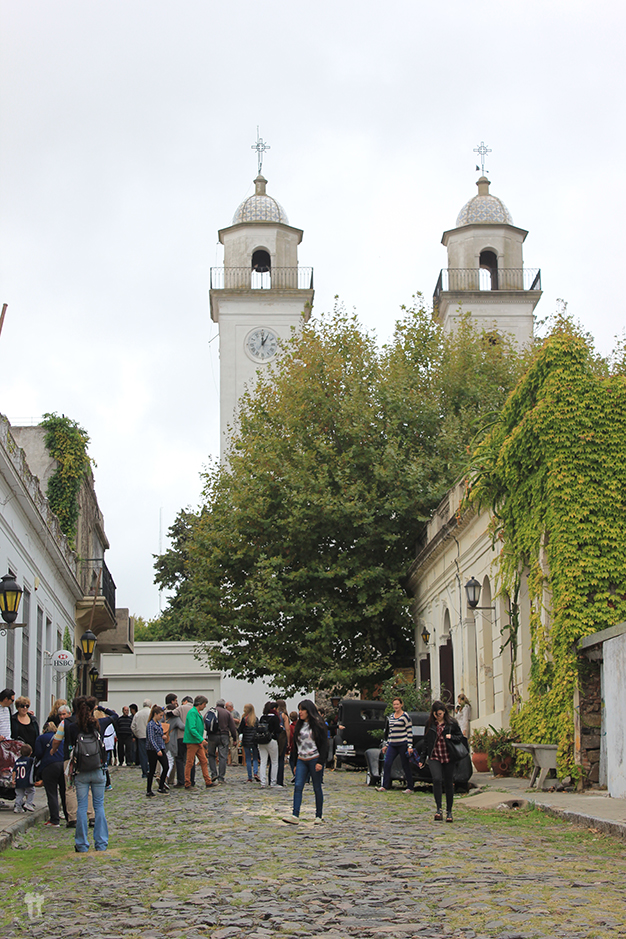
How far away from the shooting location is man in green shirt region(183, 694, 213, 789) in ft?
63.1

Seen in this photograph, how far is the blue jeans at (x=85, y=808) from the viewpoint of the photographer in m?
11.1

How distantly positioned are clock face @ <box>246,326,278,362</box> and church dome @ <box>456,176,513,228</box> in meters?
10.5

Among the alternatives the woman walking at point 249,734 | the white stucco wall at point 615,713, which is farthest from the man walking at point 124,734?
the white stucco wall at point 615,713

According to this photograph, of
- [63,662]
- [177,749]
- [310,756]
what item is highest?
[63,662]

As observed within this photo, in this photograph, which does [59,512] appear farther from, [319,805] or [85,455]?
[319,805]

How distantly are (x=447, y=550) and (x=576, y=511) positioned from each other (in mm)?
10526

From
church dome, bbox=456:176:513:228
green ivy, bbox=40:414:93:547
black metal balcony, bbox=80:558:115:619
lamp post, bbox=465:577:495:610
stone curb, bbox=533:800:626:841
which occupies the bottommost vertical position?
stone curb, bbox=533:800:626:841

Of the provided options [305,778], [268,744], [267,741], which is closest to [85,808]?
[305,778]

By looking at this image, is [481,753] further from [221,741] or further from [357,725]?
[221,741]

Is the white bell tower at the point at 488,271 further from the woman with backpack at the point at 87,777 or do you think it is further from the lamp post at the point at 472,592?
the woman with backpack at the point at 87,777

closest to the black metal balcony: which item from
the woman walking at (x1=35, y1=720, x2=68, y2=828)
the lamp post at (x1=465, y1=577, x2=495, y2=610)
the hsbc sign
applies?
the hsbc sign

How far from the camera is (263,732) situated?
66.5ft

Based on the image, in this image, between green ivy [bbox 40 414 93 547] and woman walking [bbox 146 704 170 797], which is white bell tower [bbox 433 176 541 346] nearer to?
green ivy [bbox 40 414 93 547]

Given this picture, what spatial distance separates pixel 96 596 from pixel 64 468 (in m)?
3.81
